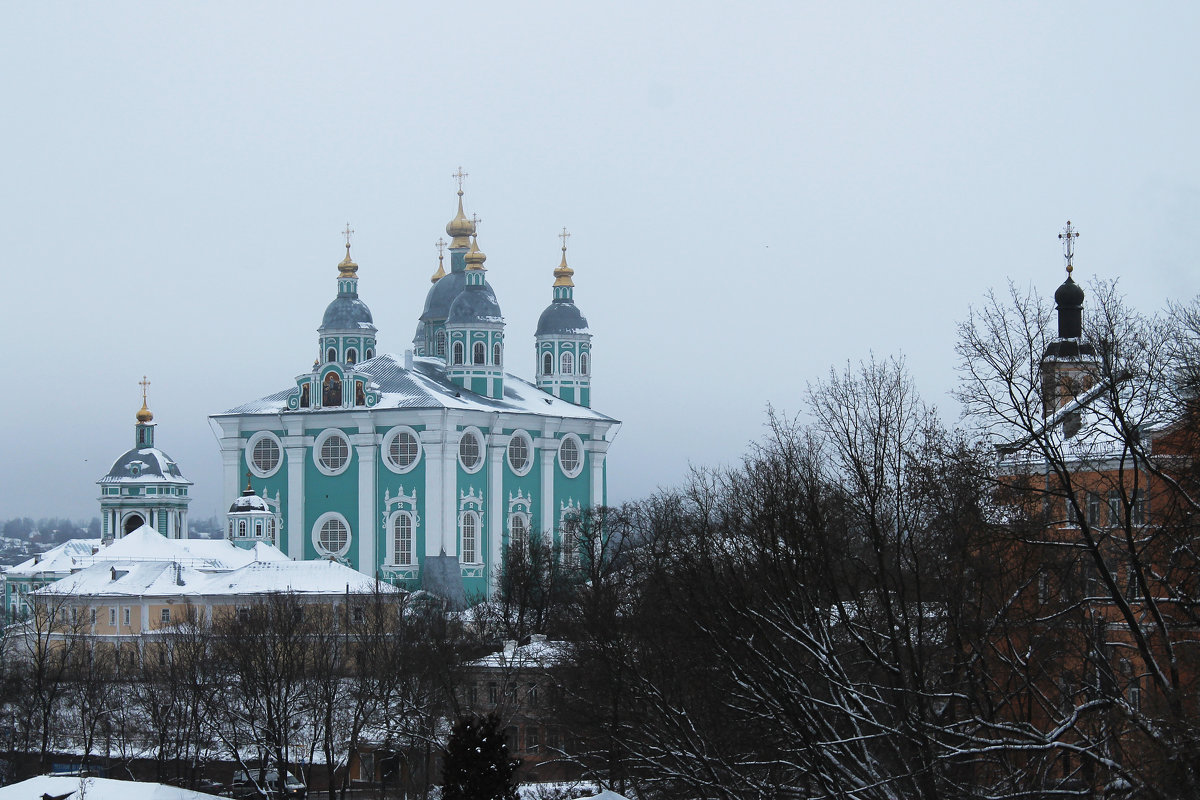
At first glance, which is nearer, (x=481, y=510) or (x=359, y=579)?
(x=359, y=579)

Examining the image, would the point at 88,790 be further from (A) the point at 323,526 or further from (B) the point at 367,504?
(A) the point at 323,526

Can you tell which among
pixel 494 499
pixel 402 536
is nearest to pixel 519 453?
pixel 494 499

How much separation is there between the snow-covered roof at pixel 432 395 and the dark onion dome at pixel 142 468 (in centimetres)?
519

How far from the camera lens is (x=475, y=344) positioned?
67500 mm

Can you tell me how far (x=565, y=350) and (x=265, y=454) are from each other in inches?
535

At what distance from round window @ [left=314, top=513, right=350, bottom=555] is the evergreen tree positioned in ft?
136

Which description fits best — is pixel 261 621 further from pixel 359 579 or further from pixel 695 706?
pixel 695 706

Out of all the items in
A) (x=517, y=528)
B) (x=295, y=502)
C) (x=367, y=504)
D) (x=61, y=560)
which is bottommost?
(x=61, y=560)

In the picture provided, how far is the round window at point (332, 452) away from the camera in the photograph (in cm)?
6281

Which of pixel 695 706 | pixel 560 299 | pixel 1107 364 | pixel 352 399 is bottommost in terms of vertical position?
pixel 695 706

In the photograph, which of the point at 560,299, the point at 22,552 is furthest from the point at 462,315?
the point at 22,552

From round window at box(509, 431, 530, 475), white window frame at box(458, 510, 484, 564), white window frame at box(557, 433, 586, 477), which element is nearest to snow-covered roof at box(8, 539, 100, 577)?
white window frame at box(458, 510, 484, 564)

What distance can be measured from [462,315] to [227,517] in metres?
11.5

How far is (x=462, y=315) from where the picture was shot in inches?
2657
